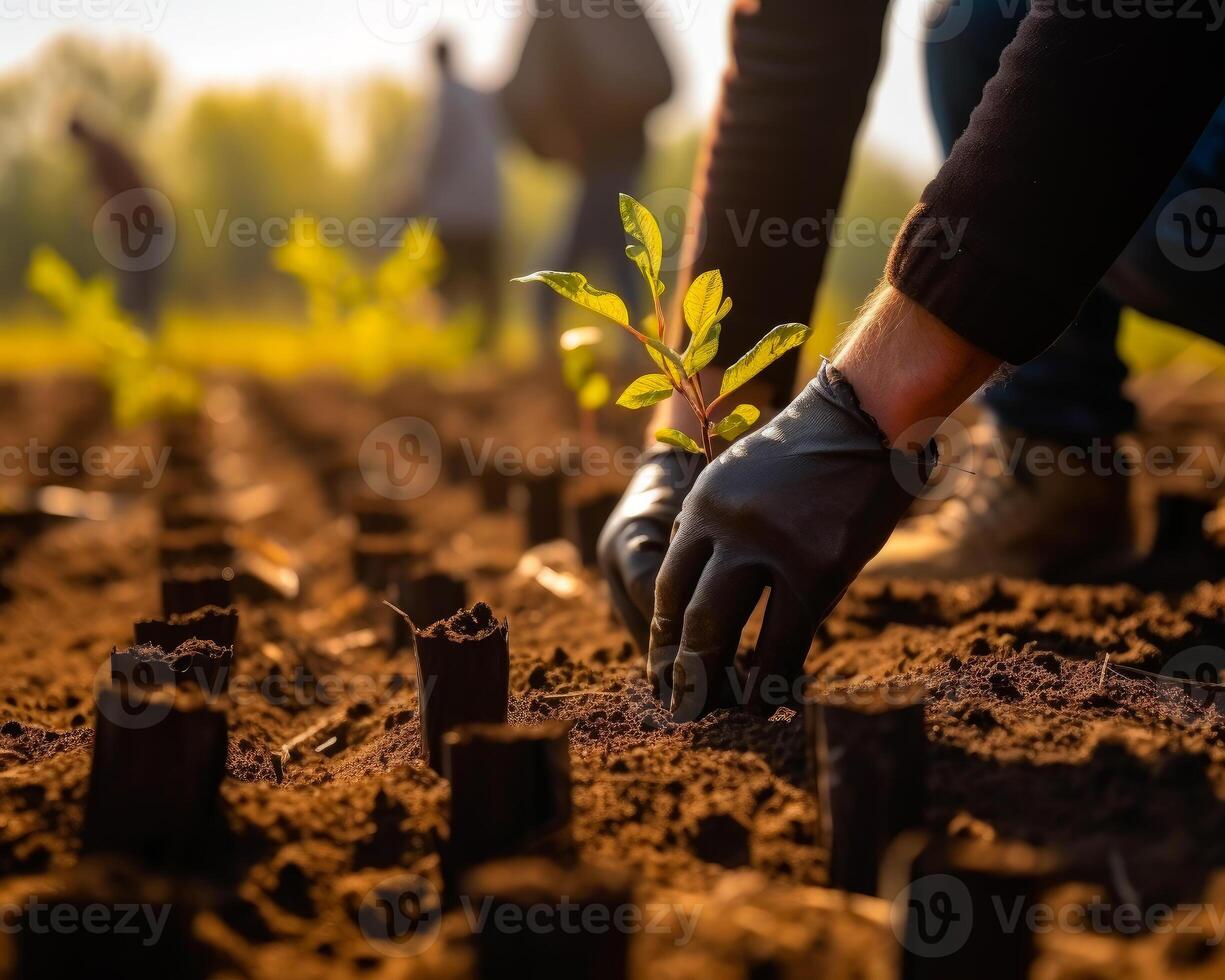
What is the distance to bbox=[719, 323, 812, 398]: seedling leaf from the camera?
4.94ft

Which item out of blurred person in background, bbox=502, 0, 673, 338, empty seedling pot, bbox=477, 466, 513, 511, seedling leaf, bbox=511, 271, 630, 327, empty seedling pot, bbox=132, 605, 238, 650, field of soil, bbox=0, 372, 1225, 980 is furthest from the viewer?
blurred person in background, bbox=502, 0, 673, 338

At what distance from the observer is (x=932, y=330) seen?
58.6 inches

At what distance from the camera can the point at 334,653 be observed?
7.99 feet

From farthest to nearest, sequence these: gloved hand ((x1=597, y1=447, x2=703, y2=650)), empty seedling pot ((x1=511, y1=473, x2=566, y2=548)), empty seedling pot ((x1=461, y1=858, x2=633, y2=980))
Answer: empty seedling pot ((x1=511, y1=473, x2=566, y2=548))
gloved hand ((x1=597, y1=447, x2=703, y2=650))
empty seedling pot ((x1=461, y1=858, x2=633, y2=980))

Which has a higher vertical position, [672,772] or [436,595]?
[436,595]

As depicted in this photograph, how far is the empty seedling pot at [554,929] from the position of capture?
0.84 meters

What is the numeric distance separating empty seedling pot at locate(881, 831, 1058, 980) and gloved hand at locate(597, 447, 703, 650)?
0.98 m

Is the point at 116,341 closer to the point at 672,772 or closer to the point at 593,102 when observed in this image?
the point at 672,772

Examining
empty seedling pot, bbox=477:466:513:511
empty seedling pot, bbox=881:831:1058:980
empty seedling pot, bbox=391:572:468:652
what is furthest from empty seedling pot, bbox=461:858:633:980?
empty seedling pot, bbox=477:466:513:511

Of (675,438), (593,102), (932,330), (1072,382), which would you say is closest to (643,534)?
(675,438)

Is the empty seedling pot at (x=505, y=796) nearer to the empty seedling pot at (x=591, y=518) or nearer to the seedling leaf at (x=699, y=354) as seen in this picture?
the seedling leaf at (x=699, y=354)

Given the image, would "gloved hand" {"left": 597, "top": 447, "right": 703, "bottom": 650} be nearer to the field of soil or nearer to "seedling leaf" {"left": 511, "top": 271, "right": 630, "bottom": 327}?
the field of soil

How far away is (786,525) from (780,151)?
917mm

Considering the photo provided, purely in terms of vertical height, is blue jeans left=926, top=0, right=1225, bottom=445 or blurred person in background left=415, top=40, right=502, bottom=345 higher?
blurred person in background left=415, top=40, right=502, bottom=345
